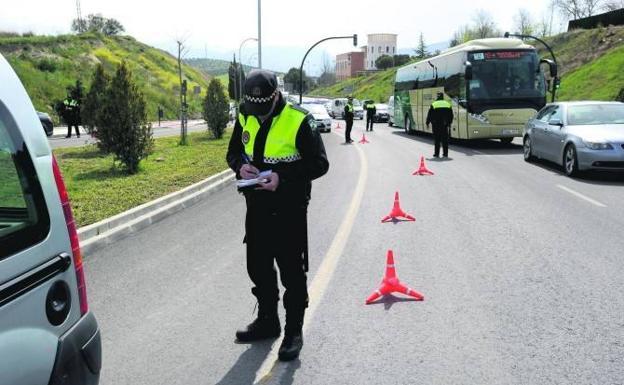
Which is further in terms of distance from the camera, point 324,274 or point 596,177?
point 596,177

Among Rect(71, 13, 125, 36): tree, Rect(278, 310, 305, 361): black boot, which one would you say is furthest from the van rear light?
Rect(71, 13, 125, 36): tree

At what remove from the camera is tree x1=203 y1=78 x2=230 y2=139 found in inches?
1005

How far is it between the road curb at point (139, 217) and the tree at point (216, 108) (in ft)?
44.8

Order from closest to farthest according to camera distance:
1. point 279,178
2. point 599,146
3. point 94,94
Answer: point 279,178, point 599,146, point 94,94

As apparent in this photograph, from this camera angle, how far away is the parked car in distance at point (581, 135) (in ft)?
38.1

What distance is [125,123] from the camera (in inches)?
551

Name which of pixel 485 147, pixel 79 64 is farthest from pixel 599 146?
pixel 79 64

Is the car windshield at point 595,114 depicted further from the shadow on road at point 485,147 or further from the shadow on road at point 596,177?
the shadow on road at point 485,147

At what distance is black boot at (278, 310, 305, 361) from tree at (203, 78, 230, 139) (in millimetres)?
22341

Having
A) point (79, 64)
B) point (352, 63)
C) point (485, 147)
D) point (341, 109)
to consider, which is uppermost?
point (352, 63)

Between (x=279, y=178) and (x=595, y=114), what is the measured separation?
37.8 ft

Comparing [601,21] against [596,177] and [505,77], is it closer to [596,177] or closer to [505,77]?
[505,77]

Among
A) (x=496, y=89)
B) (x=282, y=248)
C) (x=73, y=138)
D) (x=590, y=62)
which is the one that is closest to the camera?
(x=282, y=248)

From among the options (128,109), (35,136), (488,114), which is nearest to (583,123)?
(488,114)
